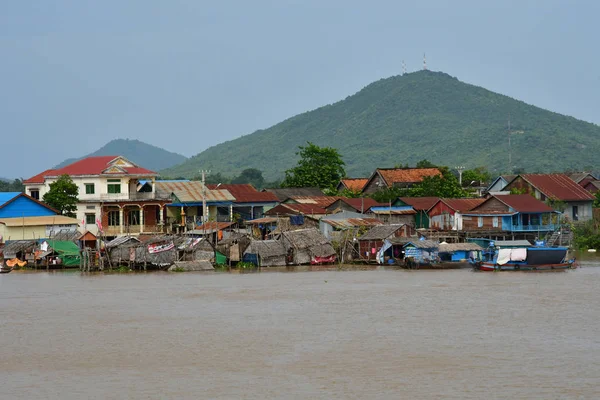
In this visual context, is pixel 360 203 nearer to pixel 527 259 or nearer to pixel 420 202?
pixel 420 202

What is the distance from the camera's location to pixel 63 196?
142 ft

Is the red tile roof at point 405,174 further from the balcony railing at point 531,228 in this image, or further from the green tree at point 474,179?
the balcony railing at point 531,228

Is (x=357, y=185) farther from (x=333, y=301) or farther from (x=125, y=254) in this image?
(x=333, y=301)

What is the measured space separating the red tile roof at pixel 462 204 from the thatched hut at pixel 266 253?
10797 millimetres

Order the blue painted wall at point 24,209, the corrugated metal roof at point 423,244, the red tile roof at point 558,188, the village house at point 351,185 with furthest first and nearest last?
the village house at point 351,185
the red tile roof at point 558,188
the blue painted wall at point 24,209
the corrugated metal roof at point 423,244

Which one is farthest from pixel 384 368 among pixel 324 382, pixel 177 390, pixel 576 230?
pixel 576 230

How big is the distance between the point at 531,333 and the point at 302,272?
49.3 ft

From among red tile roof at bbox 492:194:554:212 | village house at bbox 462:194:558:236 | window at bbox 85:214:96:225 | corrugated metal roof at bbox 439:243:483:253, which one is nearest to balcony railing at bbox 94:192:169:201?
window at bbox 85:214:96:225

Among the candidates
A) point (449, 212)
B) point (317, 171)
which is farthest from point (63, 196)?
point (317, 171)

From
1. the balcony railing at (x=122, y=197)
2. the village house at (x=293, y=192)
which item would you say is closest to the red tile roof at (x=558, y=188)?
the village house at (x=293, y=192)

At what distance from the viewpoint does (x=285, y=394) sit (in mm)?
15656

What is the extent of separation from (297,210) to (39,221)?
12.5 meters

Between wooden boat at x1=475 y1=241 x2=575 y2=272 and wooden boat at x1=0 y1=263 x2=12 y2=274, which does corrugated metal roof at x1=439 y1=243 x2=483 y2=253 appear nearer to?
wooden boat at x1=475 y1=241 x2=575 y2=272

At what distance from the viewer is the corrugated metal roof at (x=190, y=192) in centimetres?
4681
